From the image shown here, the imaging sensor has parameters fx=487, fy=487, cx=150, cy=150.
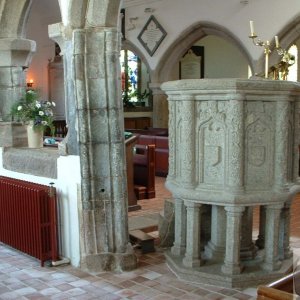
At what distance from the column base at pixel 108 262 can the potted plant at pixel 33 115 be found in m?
1.56

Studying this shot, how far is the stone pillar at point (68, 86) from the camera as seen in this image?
385 cm

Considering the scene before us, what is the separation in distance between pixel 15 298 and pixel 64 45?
1972mm

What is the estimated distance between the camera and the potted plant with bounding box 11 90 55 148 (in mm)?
4820

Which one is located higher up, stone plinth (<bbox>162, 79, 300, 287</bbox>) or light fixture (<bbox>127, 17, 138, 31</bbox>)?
light fixture (<bbox>127, 17, 138, 31</bbox>)

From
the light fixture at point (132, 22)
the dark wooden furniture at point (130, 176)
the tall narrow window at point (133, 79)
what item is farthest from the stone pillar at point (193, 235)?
the tall narrow window at point (133, 79)

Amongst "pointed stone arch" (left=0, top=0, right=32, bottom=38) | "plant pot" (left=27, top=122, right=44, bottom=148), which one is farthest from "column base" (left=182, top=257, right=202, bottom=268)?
"pointed stone arch" (left=0, top=0, right=32, bottom=38)

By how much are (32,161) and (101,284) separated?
142 centimetres

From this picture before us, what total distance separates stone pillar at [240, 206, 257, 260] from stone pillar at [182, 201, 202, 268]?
0.39 metres

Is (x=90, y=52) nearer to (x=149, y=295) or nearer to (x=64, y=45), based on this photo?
(x=64, y=45)

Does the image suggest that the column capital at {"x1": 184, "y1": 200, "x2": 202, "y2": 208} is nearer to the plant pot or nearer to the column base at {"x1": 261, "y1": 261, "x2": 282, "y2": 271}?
the column base at {"x1": 261, "y1": 261, "x2": 282, "y2": 271}

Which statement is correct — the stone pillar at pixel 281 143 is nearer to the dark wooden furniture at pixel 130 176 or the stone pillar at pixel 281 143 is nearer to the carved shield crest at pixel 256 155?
the carved shield crest at pixel 256 155

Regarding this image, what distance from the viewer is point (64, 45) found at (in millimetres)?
3934

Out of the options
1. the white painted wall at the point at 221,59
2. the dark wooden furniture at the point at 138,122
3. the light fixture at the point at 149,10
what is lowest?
the dark wooden furniture at the point at 138,122

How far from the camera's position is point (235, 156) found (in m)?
3.45
